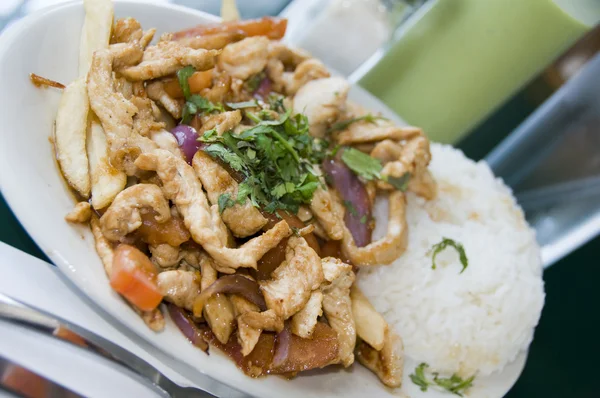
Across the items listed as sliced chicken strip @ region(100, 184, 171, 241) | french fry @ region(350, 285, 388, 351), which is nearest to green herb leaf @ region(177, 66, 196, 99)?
sliced chicken strip @ region(100, 184, 171, 241)

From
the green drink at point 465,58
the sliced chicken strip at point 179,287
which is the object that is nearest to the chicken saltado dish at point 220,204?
the sliced chicken strip at point 179,287

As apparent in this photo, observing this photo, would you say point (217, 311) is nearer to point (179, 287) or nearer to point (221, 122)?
point (179, 287)

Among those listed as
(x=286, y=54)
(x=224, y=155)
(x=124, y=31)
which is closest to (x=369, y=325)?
(x=224, y=155)

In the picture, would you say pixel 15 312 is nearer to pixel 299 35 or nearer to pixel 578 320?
pixel 299 35

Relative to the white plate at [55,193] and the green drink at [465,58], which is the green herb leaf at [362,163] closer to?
the white plate at [55,193]

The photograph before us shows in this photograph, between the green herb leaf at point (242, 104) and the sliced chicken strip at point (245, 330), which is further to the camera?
the green herb leaf at point (242, 104)

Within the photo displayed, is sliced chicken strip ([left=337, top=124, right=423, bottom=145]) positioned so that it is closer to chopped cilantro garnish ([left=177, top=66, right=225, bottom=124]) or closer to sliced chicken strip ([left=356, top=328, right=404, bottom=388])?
chopped cilantro garnish ([left=177, top=66, right=225, bottom=124])

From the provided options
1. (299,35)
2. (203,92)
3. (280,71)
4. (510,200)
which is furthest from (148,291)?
(299,35)
